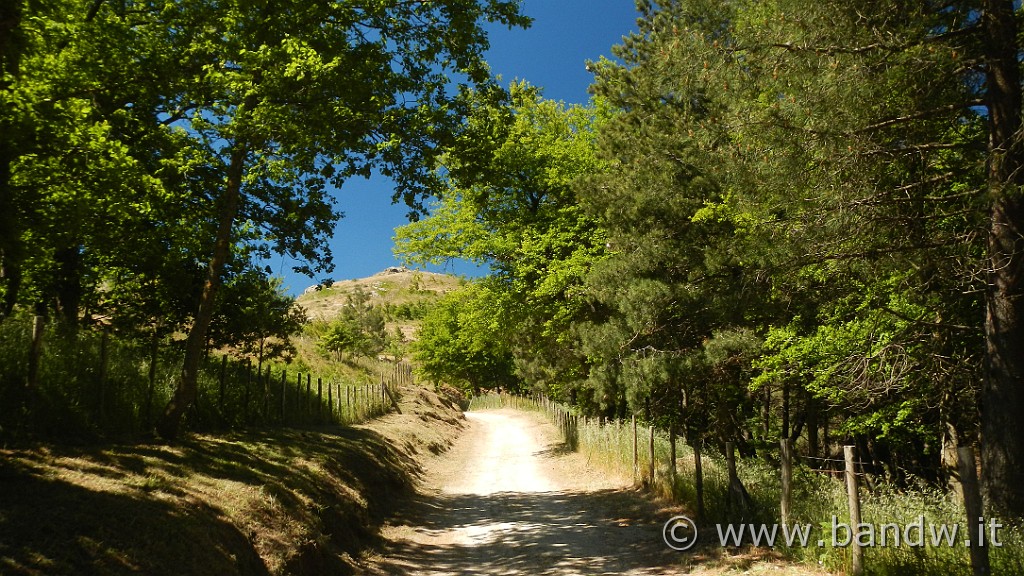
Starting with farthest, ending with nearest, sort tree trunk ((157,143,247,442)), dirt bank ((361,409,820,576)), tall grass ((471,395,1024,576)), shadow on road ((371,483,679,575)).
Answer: tree trunk ((157,143,247,442)) → shadow on road ((371,483,679,575)) → dirt bank ((361,409,820,576)) → tall grass ((471,395,1024,576))

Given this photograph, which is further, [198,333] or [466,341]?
[466,341]

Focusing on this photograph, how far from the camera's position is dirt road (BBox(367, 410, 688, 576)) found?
30.5ft

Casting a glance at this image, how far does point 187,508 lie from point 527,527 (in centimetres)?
678

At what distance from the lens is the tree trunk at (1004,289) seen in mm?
8086

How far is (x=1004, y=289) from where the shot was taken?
8.50 m

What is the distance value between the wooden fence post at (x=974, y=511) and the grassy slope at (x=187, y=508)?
7730 mm

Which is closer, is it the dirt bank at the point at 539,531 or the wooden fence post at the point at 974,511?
the wooden fence post at the point at 974,511

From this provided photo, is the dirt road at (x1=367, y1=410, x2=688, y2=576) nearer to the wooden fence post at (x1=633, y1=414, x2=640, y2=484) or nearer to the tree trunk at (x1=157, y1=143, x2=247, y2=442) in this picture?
the wooden fence post at (x1=633, y1=414, x2=640, y2=484)

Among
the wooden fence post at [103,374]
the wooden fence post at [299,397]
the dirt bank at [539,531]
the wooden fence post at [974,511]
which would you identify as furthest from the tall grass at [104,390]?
the wooden fence post at [974,511]

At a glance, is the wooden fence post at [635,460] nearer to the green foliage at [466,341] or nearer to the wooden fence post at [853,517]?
the wooden fence post at [853,517]

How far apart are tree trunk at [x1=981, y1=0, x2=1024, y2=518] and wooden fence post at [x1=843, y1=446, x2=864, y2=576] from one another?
8.51 feet

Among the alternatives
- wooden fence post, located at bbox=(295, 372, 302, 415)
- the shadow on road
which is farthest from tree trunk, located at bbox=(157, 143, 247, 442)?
wooden fence post, located at bbox=(295, 372, 302, 415)

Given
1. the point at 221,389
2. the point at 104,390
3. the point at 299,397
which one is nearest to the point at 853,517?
the point at 104,390

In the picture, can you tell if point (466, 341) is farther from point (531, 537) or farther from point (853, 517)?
point (853, 517)
